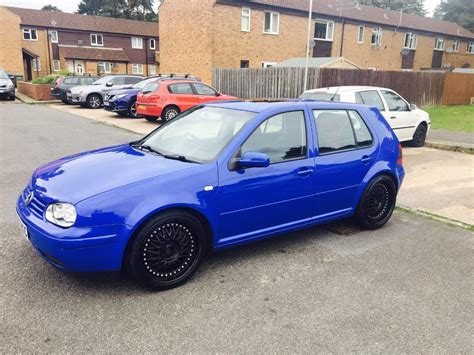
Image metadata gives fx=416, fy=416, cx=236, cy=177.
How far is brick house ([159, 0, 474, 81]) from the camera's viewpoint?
1059 inches

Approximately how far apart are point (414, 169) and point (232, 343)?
7.10 metres

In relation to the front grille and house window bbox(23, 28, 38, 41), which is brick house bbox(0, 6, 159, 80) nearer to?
house window bbox(23, 28, 38, 41)

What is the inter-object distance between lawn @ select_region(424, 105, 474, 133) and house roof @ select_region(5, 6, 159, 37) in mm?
37530

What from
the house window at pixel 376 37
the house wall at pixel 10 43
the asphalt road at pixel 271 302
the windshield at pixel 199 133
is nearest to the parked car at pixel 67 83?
the asphalt road at pixel 271 302

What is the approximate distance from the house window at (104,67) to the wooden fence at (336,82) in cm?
2533

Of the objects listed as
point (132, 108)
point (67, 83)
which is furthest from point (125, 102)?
point (67, 83)

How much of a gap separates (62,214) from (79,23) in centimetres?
4961

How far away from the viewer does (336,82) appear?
18969 millimetres

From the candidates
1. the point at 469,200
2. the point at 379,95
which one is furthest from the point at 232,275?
the point at 379,95

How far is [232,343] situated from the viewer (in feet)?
9.53

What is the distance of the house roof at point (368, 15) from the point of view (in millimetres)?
29688

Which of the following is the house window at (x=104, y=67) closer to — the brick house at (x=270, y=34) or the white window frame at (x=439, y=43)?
the brick house at (x=270, y=34)

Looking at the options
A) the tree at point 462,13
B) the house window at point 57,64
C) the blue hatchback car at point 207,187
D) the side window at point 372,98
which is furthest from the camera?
the tree at point 462,13

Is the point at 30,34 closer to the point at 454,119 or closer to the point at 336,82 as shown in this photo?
the point at 336,82
